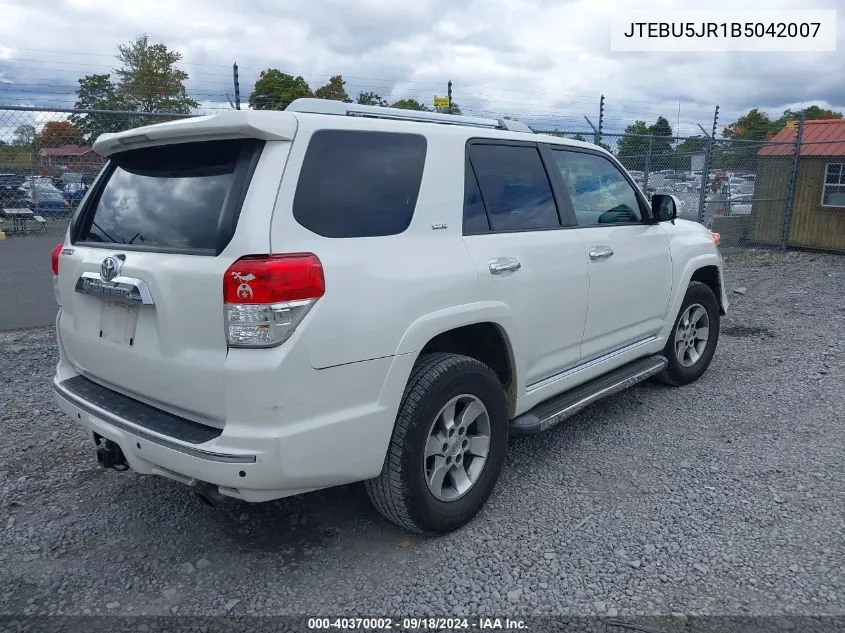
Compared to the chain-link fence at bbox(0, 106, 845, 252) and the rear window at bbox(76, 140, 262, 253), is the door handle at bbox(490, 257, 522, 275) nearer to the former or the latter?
the rear window at bbox(76, 140, 262, 253)

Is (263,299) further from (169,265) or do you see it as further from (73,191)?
(73,191)

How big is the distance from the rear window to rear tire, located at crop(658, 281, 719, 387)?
353 cm

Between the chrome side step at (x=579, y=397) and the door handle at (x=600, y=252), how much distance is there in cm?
78

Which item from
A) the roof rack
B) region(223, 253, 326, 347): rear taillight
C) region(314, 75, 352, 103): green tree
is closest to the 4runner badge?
region(223, 253, 326, 347): rear taillight

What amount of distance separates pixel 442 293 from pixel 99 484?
2.27 meters

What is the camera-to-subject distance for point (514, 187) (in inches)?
143

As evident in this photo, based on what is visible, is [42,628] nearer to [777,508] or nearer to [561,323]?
[561,323]

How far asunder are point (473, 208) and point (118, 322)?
1701mm

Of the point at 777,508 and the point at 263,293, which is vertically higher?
the point at 263,293

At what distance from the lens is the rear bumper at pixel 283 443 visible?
96.3 inches

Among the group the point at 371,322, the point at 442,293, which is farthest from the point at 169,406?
the point at 442,293

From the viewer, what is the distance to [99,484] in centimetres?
371

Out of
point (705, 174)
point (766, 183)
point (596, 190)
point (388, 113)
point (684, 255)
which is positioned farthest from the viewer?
point (766, 183)

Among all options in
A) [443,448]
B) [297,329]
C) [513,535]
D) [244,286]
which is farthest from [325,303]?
[513,535]
